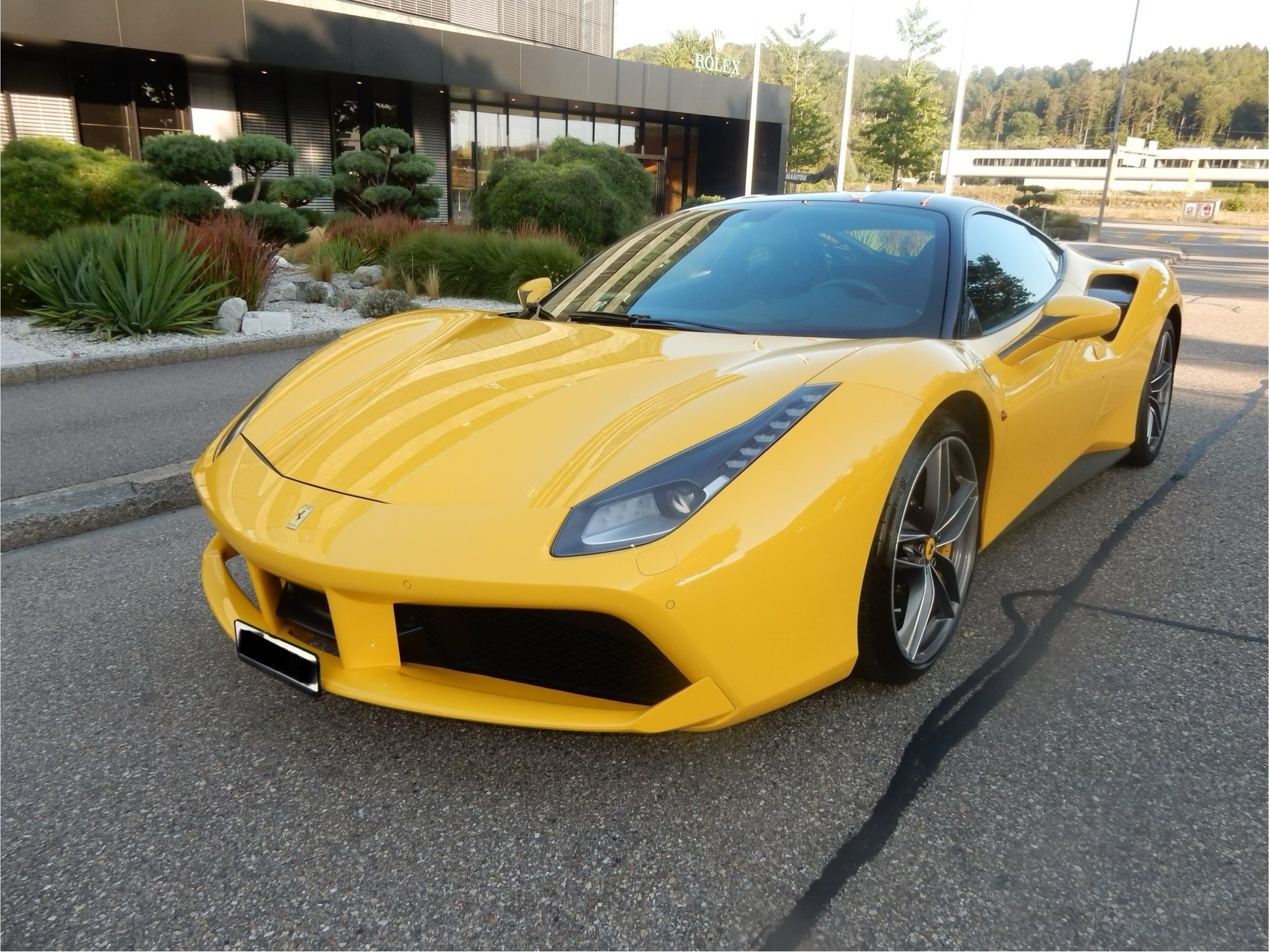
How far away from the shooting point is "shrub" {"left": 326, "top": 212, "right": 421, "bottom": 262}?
1166 cm

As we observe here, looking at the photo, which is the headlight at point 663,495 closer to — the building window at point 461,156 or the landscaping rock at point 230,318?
the landscaping rock at point 230,318

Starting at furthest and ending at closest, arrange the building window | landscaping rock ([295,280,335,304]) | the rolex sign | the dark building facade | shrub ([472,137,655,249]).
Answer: the rolex sign
the building window
the dark building facade
shrub ([472,137,655,249])
landscaping rock ([295,280,335,304])

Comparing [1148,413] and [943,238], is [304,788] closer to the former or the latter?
[943,238]

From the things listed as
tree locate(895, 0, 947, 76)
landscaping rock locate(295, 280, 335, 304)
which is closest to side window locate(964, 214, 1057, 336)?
landscaping rock locate(295, 280, 335, 304)

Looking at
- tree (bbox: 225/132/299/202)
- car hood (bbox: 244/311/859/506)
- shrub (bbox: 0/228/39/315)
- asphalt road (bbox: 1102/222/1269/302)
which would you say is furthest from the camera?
asphalt road (bbox: 1102/222/1269/302)

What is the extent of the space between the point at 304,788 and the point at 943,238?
237 centimetres

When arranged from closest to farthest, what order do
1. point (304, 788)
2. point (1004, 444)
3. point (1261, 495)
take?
point (304, 788), point (1004, 444), point (1261, 495)

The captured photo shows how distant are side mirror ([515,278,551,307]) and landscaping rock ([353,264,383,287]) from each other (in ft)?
25.1

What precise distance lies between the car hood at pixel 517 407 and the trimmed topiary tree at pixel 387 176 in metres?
13.6

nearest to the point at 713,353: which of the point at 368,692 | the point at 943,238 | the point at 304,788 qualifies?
the point at 943,238

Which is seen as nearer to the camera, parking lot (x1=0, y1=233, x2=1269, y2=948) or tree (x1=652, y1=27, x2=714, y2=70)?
parking lot (x1=0, y1=233, x2=1269, y2=948)

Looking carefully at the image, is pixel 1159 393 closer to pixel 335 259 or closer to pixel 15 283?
pixel 15 283

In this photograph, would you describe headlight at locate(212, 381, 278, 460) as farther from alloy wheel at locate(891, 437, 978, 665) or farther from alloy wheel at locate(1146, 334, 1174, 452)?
alloy wheel at locate(1146, 334, 1174, 452)

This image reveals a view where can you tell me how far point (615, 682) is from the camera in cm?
179
